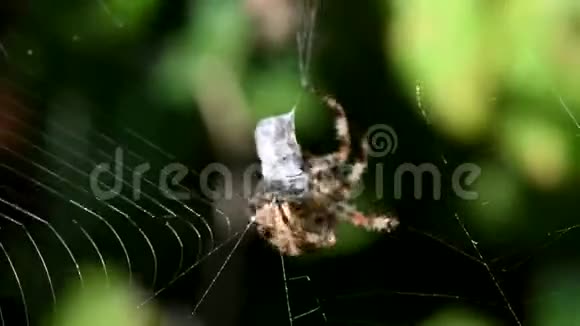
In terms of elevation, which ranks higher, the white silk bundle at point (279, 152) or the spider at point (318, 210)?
the white silk bundle at point (279, 152)

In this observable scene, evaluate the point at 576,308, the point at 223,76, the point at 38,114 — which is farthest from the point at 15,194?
the point at 576,308

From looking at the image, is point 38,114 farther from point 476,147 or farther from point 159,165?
point 476,147

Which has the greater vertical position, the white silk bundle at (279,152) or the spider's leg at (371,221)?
the white silk bundle at (279,152)

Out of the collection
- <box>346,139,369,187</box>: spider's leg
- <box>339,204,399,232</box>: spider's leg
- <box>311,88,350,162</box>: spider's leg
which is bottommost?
<box>339,204,399,232</box>: spider's leg

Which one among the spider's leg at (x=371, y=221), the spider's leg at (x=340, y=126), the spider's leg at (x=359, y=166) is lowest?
the spider's leg at (x=371, y=221)

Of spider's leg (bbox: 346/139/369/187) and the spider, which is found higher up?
spider's leg (bbox: 346/139/369/187)
